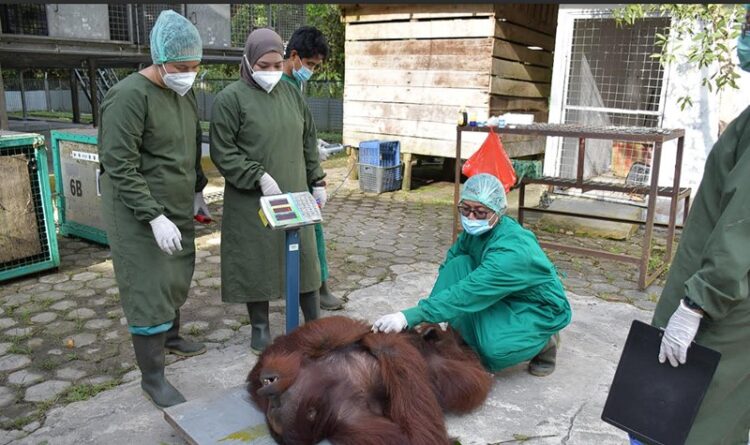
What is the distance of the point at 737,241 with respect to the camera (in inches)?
65.9

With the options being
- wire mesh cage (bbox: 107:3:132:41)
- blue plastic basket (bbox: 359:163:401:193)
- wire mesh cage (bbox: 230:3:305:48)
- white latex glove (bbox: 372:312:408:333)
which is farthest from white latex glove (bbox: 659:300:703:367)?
wire mesh cage (bbox: 230:3:305:48)

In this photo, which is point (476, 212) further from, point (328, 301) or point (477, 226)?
point (328, 301)

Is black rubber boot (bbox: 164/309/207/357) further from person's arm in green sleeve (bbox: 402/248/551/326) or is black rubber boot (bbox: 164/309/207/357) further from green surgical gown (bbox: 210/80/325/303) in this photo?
person's arm in green sleeve (bbox: 402/248/551/326)

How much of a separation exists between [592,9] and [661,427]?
5.88 m

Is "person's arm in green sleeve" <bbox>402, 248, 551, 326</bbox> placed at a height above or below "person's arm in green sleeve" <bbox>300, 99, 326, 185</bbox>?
below

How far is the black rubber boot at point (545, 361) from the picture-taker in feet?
10.3

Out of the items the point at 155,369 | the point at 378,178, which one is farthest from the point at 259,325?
the point at 378,178

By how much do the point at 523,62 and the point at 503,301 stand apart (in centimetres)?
620

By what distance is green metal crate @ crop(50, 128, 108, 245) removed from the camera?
5.12m

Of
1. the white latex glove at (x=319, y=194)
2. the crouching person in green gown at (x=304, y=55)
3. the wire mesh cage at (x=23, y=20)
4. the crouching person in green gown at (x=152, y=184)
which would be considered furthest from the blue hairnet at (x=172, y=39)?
the wire mesh cage at (x=23, y=20)

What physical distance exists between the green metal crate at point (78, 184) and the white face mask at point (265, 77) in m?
2.55

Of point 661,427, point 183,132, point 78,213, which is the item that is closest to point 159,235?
point 183,132

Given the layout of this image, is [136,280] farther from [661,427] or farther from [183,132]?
[661,427]

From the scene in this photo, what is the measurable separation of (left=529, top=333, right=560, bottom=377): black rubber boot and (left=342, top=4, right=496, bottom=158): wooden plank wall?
4.73 metres
